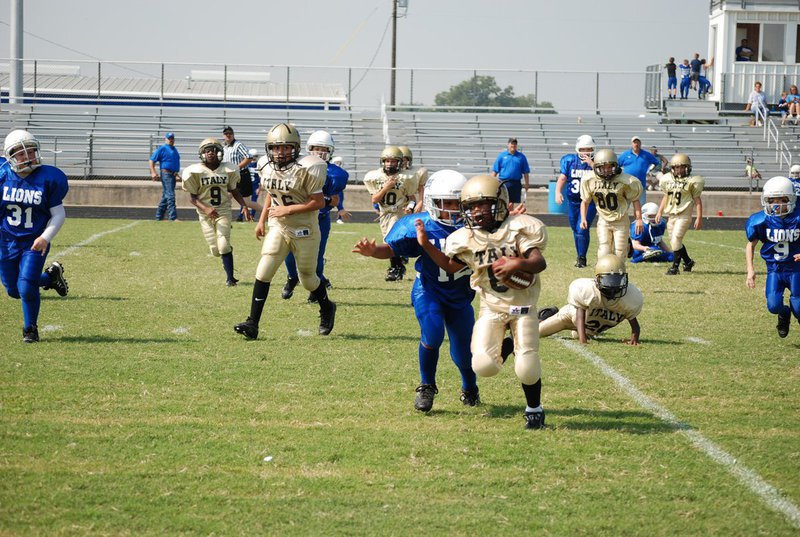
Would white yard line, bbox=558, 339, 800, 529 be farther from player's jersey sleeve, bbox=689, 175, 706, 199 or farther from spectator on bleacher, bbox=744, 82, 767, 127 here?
spectator on bleacher, bbox=744, 82, 767, 127

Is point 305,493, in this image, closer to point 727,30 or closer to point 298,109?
point 298,109

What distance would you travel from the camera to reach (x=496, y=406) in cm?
638

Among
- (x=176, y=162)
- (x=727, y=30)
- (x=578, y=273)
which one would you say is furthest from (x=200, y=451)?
(x=727, y=30)

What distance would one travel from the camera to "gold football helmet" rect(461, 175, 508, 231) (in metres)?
5.50

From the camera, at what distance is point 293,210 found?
8625mm

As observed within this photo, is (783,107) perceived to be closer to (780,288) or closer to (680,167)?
(680,167)

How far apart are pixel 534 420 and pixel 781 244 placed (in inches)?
157

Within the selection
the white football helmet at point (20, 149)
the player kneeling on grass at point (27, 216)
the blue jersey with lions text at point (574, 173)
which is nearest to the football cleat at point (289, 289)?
the player kneeling on grass at point (27, 216)

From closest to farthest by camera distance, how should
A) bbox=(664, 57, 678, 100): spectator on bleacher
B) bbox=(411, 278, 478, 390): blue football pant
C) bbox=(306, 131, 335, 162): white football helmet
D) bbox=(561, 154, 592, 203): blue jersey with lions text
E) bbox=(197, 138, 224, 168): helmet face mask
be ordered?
bbox=(411, 278, 478, 390): blue football pant
bbox=(306, 131, 335, 162): white football helmet
bbox=(197, 138, 224, 168): helmet face mask
bbox=(561, 154, 592, 203): blue jersey with lions text
bbox=(664, 57, 678, 100): spectator on bleacher

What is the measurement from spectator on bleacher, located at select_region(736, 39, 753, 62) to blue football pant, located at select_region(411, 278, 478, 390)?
2792 centimetres

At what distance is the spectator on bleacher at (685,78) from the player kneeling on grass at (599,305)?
79.5 feet

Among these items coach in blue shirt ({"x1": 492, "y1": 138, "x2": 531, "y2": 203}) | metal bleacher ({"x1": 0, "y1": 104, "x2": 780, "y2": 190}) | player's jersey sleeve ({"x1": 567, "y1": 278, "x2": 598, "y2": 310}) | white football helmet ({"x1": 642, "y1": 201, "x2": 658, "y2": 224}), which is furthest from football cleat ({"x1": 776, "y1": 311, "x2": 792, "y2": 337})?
metal bleacher ({"x1": 0, "y1": 104, "x2": 780, "y2": 190})

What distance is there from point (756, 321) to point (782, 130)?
821 inches

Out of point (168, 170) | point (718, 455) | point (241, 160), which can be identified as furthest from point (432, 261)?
point (168, 170)
